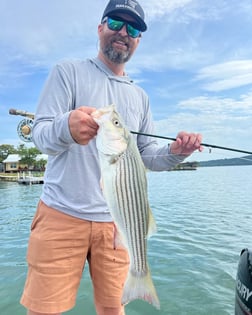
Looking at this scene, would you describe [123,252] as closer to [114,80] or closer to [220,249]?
[114,80]

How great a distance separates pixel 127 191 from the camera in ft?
6.29

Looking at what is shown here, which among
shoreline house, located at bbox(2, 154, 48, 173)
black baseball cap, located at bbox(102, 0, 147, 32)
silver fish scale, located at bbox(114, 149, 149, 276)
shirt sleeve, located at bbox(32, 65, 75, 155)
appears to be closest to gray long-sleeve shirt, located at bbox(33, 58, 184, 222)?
shirt sleeve, located at bbox(32, 65, 75, 155)

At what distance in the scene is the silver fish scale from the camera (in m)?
1.89

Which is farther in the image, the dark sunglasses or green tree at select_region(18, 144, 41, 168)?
green tree at select_region(18, 144, 41, 168)

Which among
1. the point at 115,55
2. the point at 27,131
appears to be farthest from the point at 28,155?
the point at 115,55

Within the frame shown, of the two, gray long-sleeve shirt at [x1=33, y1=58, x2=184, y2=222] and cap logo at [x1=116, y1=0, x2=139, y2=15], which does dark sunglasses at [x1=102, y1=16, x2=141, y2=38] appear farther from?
gray long-sleeve shirt at [x1=33, y1=58, x2=184, y2=222]

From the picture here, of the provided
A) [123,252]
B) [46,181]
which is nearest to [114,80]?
[46,181]

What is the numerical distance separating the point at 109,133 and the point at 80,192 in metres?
0.76

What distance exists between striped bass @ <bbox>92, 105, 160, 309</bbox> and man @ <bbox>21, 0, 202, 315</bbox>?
0.38 meters

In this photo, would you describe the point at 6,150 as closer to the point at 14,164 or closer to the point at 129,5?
the point at 14,164

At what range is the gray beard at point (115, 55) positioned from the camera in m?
2.66

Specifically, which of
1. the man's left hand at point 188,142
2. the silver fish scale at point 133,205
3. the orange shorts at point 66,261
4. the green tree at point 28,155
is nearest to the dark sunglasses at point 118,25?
the man's left hand at point 188,142

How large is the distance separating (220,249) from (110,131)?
668 centimetres

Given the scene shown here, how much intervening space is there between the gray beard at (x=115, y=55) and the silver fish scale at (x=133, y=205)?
114 cm
